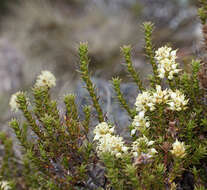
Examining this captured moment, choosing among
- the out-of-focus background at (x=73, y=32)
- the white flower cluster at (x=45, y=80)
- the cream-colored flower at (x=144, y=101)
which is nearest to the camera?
the cream-colored flower at (x=144, y=101)

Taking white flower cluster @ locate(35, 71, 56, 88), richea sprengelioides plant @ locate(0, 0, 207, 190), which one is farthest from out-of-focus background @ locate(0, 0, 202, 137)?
richea sprengelioides plant @ locate(0, 0, 207, 190)

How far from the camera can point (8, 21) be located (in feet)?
26.1

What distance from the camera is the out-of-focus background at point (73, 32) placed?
5.59m

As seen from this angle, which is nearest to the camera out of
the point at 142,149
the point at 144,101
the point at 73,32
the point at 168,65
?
the point at 142,149

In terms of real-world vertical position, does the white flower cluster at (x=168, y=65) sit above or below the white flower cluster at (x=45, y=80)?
below

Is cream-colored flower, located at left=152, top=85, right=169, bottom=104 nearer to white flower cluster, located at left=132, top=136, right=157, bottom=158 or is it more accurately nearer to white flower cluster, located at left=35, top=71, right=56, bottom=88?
white flower cluster, located at left=132, top=136, right=157, bottom=158

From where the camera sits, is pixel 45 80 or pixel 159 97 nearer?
pixel 159 97

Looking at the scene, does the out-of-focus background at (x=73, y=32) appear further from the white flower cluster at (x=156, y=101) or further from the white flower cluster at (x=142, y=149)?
the white flower cluster at (x=142, y=149)

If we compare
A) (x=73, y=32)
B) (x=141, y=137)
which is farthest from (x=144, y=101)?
(x=73, y=32)

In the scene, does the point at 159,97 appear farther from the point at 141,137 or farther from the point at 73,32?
the point at 73,32

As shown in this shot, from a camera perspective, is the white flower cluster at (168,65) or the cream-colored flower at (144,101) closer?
the cream-colored flower at (144,101)

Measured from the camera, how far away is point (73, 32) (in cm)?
694

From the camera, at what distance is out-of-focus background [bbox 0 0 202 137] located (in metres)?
5.59

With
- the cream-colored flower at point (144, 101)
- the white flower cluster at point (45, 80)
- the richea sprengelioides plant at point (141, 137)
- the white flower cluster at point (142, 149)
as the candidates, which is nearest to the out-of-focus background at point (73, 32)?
the white flower cluster at point (45, 80)
